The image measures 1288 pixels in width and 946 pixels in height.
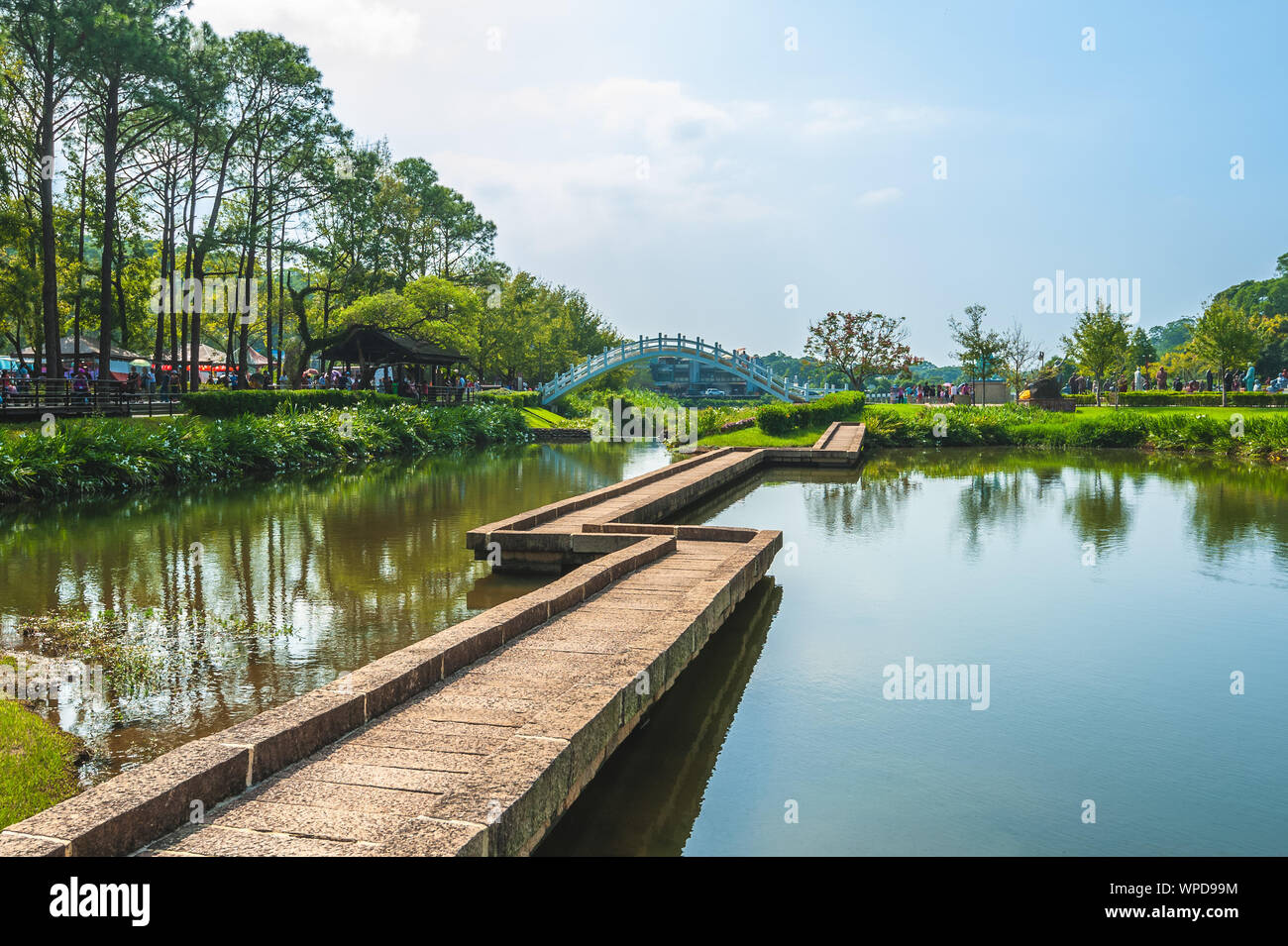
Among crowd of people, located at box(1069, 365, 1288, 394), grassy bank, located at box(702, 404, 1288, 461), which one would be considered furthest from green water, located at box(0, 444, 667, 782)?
crowd of people, located at box(1069, 365, 1288, 394)

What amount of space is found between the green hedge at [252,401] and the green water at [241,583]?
6.66m

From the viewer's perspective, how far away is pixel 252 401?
83.9 ft

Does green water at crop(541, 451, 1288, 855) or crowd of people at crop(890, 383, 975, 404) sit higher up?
crowd of people at crop(890, 383, 975, 404)

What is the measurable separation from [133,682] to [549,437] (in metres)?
32.2

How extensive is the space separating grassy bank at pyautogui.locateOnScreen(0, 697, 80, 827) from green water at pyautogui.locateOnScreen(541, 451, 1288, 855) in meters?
2.47

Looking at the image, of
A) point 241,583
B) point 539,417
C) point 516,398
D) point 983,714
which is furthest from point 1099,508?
point 516,398

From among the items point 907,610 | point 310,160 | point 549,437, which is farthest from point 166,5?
→ point 907,610

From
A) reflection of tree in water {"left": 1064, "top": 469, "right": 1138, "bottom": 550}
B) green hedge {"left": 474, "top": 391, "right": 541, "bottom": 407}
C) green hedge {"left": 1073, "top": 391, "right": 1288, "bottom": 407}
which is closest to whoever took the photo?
reflection of tree in water {"left": 1064, "top": 469, "right": 1138, "bottom": 550}

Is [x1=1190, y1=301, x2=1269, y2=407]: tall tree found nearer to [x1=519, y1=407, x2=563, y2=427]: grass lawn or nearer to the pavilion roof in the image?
[x1=519, y1=407, x2=563, y2=427]: grass lawn

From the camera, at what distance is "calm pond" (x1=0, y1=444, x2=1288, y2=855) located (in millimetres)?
5027

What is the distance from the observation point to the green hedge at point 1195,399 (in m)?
33.5

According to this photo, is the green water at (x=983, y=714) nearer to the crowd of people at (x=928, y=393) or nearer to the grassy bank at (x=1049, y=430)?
the grassy bank at (x=1049, y=430)

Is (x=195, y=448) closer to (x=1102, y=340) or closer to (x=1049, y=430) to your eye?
(x=1049, y=430)
